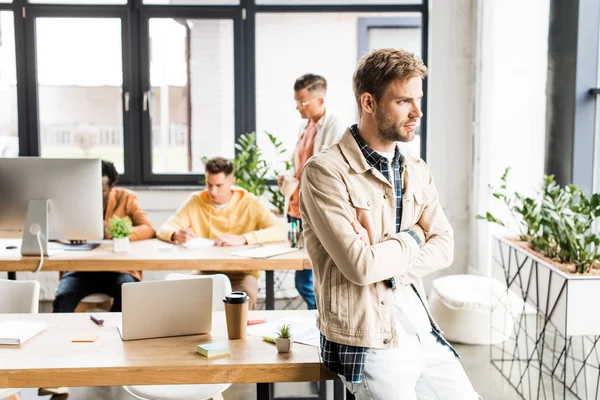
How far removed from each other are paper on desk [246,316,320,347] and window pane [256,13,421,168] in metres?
3.48

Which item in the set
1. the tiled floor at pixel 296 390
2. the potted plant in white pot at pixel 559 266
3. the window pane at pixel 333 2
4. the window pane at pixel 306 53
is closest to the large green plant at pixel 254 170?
the window pane at pixel 306 53

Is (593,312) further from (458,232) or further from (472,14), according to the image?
(472,14)

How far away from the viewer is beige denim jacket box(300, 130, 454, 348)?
1999 mm

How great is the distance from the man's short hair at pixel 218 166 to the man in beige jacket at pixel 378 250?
6.64ft

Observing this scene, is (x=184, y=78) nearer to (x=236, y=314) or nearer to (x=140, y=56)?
(x=140, y=56)

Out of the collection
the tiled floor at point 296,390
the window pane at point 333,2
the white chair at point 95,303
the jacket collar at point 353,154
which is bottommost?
the tiled floor at point 296,390

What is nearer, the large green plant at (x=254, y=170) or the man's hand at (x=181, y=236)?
the man's hand at (x=181, y=236)

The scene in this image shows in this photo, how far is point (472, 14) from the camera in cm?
545

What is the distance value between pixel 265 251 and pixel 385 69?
71.5 inches

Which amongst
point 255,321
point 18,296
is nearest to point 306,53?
point 18,296

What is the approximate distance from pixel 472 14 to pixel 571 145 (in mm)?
1748

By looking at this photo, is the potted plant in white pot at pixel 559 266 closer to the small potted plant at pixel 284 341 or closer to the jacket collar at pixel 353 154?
the jacket collar at pixel 353 154

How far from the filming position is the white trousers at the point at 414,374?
1998mm

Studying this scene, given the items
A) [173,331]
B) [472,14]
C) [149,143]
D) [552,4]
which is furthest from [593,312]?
[149,143]
